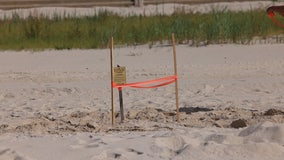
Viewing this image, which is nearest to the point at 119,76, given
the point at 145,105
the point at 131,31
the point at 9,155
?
the point at 145,105

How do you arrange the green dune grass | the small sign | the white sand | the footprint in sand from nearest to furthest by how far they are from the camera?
the footprint in sand < the white sand < the small sign < the green dune grass

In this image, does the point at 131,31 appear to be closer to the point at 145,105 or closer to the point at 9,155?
the point at 145,105

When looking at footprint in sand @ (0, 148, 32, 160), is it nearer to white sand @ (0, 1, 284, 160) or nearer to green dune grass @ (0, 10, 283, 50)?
white sand @ (0, 1, 284, 160)

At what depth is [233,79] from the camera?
1261 cm

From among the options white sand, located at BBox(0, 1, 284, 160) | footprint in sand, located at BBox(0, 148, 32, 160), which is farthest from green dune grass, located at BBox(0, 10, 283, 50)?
footprint in sand, located at BBox(0, 148, 32, 160)

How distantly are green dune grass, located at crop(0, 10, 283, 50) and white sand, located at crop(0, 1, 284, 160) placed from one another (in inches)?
23.1

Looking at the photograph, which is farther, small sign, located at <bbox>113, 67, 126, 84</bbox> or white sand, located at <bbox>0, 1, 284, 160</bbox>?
small sign, located at <bbox>113, 67, 126, 84</bbox>

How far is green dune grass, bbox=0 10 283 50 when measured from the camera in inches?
653

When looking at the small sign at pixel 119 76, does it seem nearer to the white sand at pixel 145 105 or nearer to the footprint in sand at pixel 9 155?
the white sand at pixel 145 105

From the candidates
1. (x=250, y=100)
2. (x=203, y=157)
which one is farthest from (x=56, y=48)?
(x=203, y=157)

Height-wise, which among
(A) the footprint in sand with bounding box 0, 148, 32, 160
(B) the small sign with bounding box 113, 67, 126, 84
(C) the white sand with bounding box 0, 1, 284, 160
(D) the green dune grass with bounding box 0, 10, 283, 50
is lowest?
(A) the footprint in sand with bounding box 0, 148, 32, 160

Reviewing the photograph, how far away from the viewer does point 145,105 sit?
10.5 meters

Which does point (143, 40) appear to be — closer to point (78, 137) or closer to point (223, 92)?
point (223, 92)

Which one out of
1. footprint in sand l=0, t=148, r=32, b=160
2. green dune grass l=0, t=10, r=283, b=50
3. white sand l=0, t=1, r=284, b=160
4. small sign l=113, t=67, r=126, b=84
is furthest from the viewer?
green dune grass l=0, t=10, r=283, b=50
